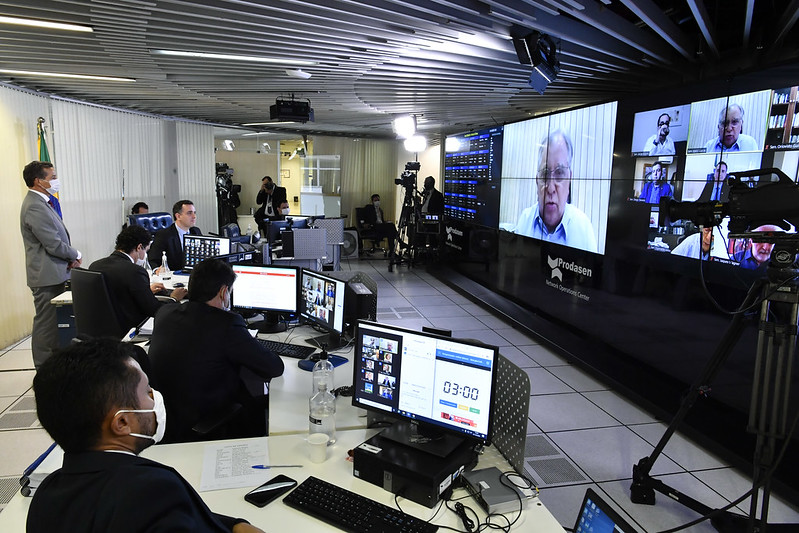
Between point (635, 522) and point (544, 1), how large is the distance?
2.94 metres

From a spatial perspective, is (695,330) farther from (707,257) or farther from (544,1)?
(544,1)

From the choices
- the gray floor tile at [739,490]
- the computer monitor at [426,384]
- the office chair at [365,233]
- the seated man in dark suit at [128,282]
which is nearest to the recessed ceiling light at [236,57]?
the seated man in dark suit at [128,282]

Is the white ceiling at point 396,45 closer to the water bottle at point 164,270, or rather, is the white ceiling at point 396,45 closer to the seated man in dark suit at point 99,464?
the water bottle at point 164,270

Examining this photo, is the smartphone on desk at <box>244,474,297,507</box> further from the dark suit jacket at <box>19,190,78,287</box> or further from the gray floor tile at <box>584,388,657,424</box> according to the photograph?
the dark suit jacket at <box>19,190,78,287</box>

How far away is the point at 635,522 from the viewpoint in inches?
113

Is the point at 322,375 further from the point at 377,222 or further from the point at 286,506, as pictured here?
the point at 377,222

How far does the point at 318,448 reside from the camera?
2.05m

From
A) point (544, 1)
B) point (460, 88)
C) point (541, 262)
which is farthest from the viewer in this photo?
point (541, 262)

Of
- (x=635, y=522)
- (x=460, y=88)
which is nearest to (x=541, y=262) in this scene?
(x=460, y=88)

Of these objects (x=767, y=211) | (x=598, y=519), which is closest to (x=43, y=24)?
(x=598, y=519)

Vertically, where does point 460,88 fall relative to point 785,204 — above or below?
above

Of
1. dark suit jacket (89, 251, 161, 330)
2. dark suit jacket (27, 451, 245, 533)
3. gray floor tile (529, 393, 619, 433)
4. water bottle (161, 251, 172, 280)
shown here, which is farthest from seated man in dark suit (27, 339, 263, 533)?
water bottle (161, 251, 172, 280)

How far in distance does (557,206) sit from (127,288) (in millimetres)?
4569

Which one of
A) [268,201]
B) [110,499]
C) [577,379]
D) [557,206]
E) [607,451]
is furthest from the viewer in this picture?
[268,201]
